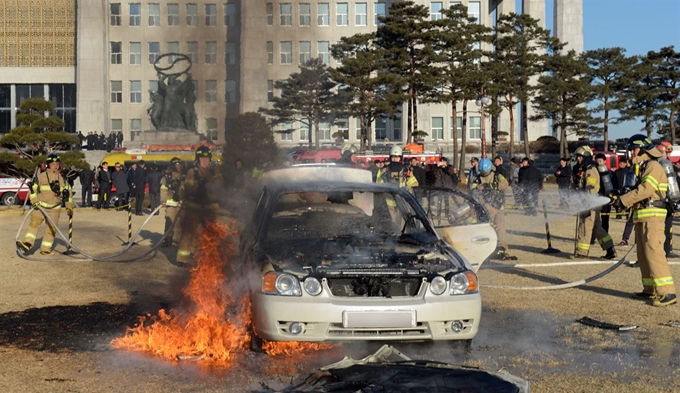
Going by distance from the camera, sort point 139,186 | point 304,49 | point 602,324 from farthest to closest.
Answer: point 139,186 < point 304,49 < point 602,324

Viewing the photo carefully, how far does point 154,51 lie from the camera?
40.5ft

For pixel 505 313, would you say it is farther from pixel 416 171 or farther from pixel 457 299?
pixel 416 171

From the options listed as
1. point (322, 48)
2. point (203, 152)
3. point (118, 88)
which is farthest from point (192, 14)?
point (322, 48)

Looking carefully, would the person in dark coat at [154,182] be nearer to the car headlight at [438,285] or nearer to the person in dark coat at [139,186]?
the person in dark coat at [139,186]

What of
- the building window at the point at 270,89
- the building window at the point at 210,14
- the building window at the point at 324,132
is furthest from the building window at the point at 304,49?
the building window at the point at 324,132

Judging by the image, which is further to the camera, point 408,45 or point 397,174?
point 408,45

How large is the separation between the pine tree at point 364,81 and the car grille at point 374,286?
45709 mm

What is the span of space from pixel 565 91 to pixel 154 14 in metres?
54.2

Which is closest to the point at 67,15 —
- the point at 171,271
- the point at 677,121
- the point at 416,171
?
the point at 677,121

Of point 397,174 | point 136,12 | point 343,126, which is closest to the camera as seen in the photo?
point 136,12

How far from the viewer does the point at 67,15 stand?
3024 inches

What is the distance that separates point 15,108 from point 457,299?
272 feet

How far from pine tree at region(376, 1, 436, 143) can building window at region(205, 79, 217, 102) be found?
139 ft

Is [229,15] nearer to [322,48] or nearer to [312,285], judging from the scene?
[312,285]
